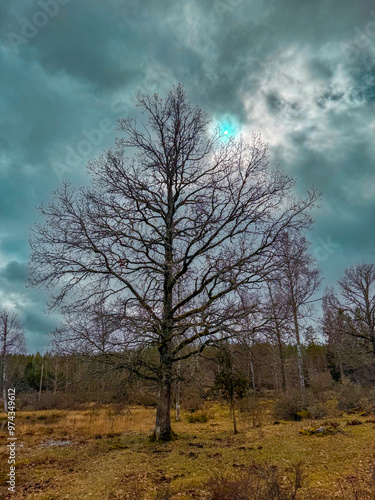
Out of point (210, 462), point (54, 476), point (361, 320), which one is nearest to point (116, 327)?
point (54, 476)

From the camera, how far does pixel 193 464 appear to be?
308 inches

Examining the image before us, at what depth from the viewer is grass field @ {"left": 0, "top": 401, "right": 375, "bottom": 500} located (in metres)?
5.87

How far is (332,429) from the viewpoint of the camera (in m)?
10.7

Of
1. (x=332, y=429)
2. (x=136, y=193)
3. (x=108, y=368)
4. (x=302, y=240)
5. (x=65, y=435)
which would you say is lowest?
(x=65, y=435)

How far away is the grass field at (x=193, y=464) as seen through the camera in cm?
587

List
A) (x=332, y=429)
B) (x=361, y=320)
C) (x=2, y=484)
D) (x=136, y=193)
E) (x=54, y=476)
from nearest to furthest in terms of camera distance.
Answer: (x=2, y=484) < (x=54, y=476) < (x=332, y=429) < (x=136, y=193) < (x=361, y=320)

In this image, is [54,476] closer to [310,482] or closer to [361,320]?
[310,482]

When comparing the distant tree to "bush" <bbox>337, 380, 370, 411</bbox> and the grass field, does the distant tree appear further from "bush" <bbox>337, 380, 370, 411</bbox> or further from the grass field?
"bush" <bbox>337, 380, 370, 411</bbox>

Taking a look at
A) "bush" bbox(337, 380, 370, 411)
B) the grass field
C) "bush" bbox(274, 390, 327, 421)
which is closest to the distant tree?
the grass field

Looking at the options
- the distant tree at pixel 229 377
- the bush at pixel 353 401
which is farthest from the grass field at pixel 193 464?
the bush at pixel 353 401

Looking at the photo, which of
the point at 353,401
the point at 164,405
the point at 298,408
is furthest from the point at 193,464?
the point at 353,401

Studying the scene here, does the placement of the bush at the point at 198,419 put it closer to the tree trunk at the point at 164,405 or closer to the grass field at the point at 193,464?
the grass field at the point at 193,464

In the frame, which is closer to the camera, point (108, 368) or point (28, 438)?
point (108, 368)

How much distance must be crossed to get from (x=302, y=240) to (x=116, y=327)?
702 cm
